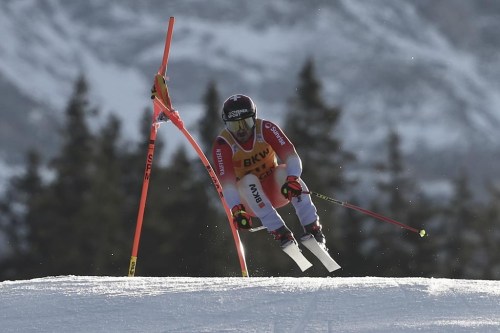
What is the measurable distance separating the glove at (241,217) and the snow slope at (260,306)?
170cm

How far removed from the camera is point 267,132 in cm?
1019

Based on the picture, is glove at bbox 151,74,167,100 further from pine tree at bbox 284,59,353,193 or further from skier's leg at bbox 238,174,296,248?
pine tree at bbox 284,59,353,193

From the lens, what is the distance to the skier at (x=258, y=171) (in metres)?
9.88

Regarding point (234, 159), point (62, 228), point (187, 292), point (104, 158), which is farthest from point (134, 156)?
point (187, 292)

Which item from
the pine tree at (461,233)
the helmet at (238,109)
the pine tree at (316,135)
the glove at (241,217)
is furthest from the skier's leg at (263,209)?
the pine tree at (461,233)

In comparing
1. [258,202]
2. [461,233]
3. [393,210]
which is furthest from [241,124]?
[461,233]

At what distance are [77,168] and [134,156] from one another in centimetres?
328

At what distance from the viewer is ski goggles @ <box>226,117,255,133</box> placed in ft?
33.1

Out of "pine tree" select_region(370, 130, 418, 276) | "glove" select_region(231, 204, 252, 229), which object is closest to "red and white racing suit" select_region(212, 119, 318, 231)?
"glove" select_region(231, 204, 252, 229)

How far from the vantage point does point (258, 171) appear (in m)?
10.2

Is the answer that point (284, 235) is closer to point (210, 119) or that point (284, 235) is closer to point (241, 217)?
point (241, 217)

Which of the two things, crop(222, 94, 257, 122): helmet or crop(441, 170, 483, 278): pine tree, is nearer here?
crop(222, 94, 257, 122): helmet

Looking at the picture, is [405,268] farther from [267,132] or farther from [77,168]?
[267,132]

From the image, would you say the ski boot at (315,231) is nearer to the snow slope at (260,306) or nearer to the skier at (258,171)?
the skier at (258,171)
